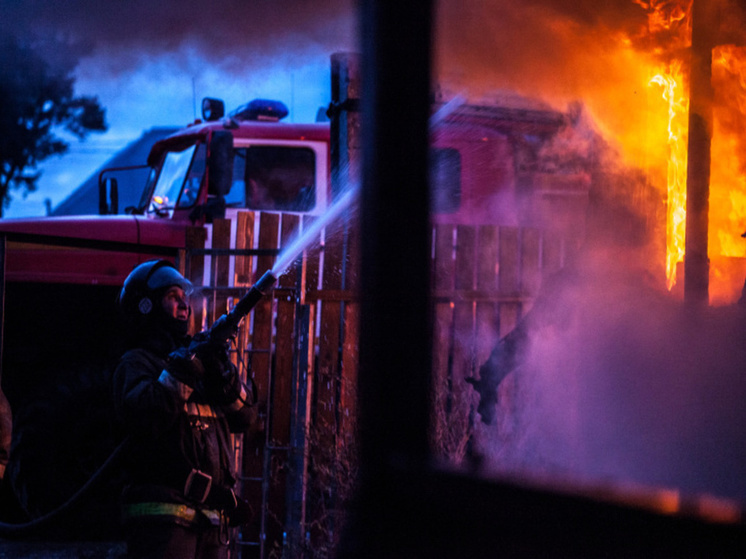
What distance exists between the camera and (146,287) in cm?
364

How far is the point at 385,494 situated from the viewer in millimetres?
1054

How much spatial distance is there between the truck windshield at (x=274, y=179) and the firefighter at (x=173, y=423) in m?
2.86

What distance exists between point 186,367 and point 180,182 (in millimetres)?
3758

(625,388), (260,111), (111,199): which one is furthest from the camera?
(111,199)

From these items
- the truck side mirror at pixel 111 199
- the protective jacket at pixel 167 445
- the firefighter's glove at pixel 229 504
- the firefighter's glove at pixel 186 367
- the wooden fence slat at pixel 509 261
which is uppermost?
the truck side mirror at pixel 111 199

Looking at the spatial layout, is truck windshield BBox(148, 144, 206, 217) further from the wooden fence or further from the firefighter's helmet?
the firefighter's helmet

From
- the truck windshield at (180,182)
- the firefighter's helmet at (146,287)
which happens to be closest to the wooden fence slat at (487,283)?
the truck windshield at (180,182)

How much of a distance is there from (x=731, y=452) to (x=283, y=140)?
4557 millimetres

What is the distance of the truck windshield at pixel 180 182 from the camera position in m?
6.58

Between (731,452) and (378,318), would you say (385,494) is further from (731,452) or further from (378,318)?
(731,452)

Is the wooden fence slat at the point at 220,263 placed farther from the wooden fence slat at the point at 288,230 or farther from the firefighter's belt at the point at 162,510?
the firefighter's belt at the point at 162,510

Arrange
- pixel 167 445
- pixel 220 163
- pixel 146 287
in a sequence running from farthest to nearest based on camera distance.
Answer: pixel 220 163 < pixel 146 287 < pixel 167 445

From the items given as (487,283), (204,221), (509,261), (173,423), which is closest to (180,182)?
(204,221)

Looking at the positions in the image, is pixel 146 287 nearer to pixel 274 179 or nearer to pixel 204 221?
pixel 204 221
